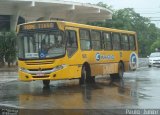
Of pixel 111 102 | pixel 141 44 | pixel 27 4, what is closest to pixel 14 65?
pixel 27 4

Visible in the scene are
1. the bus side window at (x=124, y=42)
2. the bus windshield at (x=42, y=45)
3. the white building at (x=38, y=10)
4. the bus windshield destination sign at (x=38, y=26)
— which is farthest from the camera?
the white building at (x=38, y=10)

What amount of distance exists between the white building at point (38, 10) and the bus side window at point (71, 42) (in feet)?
89.8

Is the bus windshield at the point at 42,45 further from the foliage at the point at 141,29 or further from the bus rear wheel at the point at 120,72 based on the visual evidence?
the foliage at the point at 141,29

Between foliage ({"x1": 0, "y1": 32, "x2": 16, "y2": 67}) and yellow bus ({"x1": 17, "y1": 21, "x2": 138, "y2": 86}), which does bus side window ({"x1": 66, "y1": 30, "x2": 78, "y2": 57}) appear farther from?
foliage ({"x1": 0, "y1": 32, "x2": 16, "y2": 67})

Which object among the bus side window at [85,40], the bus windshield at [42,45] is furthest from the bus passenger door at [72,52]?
the bus side window at [85,40]

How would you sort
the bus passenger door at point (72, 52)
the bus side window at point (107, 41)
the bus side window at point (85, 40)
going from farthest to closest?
the bus side window at point (107, 41) < the bus side window at point (85, 40) < the bus passenger door at point (72, 52)

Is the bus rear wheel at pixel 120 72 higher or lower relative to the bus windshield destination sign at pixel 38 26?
lower

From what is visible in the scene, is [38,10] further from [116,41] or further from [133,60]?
[116,41]

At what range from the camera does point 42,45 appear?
1900cm

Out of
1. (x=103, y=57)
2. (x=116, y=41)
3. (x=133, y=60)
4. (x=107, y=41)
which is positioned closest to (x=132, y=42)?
(x=133, y=60)

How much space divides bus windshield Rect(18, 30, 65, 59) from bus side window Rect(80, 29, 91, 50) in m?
1.87

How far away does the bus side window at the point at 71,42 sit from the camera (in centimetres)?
1939

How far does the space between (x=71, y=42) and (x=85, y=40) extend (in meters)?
1.62

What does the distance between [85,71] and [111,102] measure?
7.01 metres
